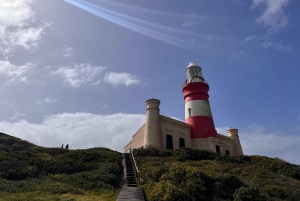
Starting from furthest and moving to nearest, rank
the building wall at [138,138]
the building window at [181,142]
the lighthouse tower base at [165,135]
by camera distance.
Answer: the building window at [181,142] → the building wall at [138,138] → the lighthouse tower base at [165,135]

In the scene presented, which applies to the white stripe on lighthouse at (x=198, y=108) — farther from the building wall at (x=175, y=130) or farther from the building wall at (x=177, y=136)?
the building wall at (x=175, y=130)

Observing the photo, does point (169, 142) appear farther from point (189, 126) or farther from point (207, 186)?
point (207, 186)

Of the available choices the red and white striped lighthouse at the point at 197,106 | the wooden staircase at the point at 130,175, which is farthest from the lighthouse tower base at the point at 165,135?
the wooden staircase at the point at 130,175

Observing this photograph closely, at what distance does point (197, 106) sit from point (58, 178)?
2079cm

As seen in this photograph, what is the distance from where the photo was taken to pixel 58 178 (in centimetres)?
1266

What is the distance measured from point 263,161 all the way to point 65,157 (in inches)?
693

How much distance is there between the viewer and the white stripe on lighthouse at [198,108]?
29.6 m

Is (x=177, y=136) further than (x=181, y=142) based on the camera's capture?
No

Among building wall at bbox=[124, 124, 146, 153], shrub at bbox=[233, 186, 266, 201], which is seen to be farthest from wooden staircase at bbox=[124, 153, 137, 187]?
building wall at bbox=[124, 124, 146, 153]

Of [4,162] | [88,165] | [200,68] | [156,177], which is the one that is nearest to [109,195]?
[156,177]

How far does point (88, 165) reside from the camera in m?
15.4

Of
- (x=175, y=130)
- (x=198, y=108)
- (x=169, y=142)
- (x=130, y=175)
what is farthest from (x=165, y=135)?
(x=130, y=175)

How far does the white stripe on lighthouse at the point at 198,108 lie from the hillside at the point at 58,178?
48.5 ft

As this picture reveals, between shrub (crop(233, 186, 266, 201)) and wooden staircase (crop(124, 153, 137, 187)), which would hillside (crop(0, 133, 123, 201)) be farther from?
shrub (crop(233, 186, 266, 201))
